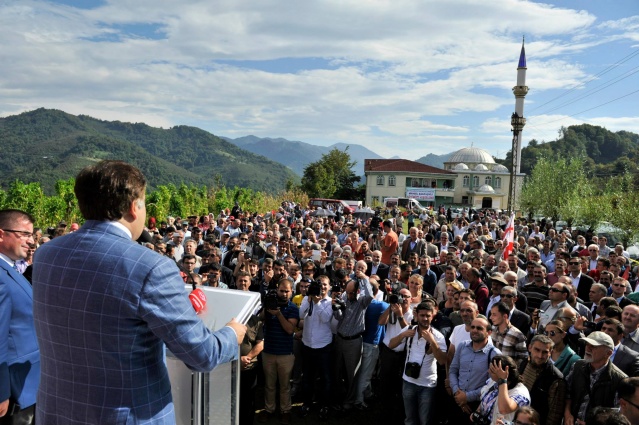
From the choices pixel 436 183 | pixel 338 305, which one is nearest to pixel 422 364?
pixel 338 305

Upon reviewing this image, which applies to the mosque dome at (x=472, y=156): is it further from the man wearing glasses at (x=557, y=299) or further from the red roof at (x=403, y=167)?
the man wearing glasses at (x=557, y=299)

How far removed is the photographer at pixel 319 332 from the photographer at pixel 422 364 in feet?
3.75

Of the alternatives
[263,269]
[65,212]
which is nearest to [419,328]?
[263,269]

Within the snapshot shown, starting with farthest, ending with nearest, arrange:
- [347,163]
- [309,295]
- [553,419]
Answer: [347,163], [309,295], [553,419]

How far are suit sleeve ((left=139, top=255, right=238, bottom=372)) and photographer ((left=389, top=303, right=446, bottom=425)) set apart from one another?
370 cm

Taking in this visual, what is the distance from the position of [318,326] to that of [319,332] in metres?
0.08

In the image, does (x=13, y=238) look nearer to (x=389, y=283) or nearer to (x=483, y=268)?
(x=389, y=283)

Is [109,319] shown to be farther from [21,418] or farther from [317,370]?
[317,370]

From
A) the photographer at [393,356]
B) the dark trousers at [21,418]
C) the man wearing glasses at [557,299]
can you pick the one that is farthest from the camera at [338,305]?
the dark trousers at [21,418]

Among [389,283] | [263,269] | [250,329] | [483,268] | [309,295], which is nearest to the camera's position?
[250,329]

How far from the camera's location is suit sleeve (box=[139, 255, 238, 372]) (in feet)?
4.96

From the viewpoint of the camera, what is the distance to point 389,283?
22.3 ft

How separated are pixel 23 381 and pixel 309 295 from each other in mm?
3591

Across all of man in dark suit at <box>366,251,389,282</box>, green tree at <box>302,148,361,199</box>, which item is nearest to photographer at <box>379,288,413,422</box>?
man in dark suit at <box>366,251,389,282</box>
